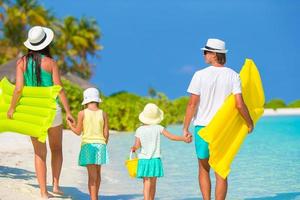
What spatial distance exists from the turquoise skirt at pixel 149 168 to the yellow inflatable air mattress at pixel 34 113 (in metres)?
1.14

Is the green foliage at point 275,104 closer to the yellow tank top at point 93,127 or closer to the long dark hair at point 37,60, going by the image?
the yellow tank top at point 93,127

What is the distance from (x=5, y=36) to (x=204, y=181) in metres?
51.9

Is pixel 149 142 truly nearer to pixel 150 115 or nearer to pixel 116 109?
pixel 150 115

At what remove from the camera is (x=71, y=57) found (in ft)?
213

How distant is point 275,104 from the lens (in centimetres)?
5497

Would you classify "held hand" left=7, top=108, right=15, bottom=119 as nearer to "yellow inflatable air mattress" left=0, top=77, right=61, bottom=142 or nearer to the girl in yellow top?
"yellow inflatable air mattress" left=0, top=77, right=61, bottom=142

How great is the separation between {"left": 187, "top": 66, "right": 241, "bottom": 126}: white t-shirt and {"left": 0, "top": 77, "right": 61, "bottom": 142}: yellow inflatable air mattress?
1636 millimetres

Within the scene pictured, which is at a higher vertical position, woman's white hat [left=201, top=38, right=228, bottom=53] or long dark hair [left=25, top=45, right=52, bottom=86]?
woman's white hat [left=201, top=38, right=228, bottom=53]

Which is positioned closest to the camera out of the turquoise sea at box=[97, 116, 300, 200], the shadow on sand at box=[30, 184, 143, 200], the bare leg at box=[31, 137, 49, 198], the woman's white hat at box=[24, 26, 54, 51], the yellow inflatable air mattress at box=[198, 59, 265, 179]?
the yellow inflatable air mattress at box=[198, 59, 265, 179]

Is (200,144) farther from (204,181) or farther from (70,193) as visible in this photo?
(70,193)

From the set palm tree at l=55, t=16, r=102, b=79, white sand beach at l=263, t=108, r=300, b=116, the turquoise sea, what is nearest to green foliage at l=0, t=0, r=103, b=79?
palm tree at l=55, t=16, r=102, b=79

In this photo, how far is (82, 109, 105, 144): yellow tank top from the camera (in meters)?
7.06

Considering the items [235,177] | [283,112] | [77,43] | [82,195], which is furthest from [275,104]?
[82,195]

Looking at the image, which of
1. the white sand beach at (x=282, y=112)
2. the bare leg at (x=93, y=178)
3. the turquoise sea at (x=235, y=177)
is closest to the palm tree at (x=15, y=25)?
the white sand beach at (x=282, y=112)
